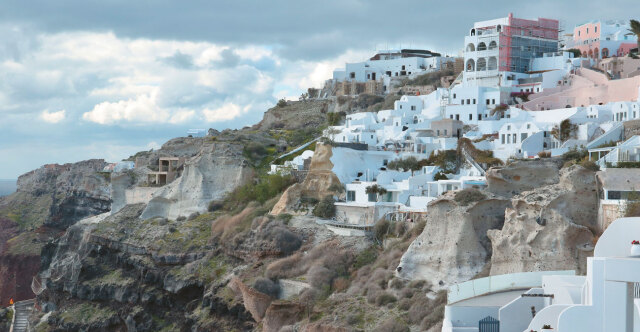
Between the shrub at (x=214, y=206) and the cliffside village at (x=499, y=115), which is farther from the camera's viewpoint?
the shrub at (x=214, y=206)

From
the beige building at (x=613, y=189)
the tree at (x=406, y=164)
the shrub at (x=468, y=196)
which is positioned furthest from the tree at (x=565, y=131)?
the beige building at (x=613, y=189)

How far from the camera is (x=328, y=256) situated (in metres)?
33.0

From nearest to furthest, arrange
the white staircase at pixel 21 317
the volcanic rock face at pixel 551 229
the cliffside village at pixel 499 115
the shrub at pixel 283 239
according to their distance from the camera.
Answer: the volcanic rock face at pixel 551 229 → the cliffside village at pixel 499 115 → the shrub at pixel 283 239 → the white staircase at pixel 21 317

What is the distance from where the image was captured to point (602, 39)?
178 feet

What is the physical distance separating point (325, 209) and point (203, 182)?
11703 millimetres

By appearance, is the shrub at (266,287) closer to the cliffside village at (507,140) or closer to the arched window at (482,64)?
the cliffside village at (507,140)

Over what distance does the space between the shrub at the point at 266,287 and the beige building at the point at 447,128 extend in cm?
1612

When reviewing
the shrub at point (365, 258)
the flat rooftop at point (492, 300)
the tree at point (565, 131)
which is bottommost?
the shrub at point (365, 258)

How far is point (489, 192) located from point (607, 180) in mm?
5544

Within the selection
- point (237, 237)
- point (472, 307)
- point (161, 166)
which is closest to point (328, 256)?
point (237, 237)

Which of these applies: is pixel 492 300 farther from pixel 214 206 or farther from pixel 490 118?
pixel 214 206

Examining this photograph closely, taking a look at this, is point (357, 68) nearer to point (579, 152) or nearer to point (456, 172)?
point (456, 172)

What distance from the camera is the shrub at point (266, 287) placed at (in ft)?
105

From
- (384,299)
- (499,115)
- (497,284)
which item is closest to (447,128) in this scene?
(499,115)
